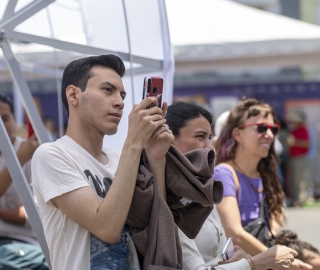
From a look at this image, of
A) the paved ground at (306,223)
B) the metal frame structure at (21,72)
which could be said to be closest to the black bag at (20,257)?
the metal frame structure at (21,72)

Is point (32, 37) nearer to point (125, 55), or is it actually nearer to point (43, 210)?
point (125, 55)

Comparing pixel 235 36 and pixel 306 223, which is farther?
pixel 306 223

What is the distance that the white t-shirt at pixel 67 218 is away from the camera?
2365 mm

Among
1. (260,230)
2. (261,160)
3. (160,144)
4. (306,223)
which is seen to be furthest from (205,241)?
(306,223)

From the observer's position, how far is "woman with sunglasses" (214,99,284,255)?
4.37 meters

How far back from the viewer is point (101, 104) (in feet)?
8.05

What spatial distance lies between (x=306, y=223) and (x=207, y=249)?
29.0 ft

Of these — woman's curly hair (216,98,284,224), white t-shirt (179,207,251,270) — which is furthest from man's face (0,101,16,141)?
white t-shirt (179,207,251,270)

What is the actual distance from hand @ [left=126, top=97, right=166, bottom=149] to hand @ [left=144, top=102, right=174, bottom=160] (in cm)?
7

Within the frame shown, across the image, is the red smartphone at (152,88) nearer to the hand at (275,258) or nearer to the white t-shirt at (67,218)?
the white t-shirt at (67,218)

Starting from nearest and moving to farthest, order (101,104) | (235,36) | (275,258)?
(101,104) → (275,258) → (235,36)

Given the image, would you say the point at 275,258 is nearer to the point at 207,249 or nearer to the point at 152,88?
the point at 207,249

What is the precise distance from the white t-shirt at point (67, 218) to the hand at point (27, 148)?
5.86 ft

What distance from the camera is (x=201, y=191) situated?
2.49 m
